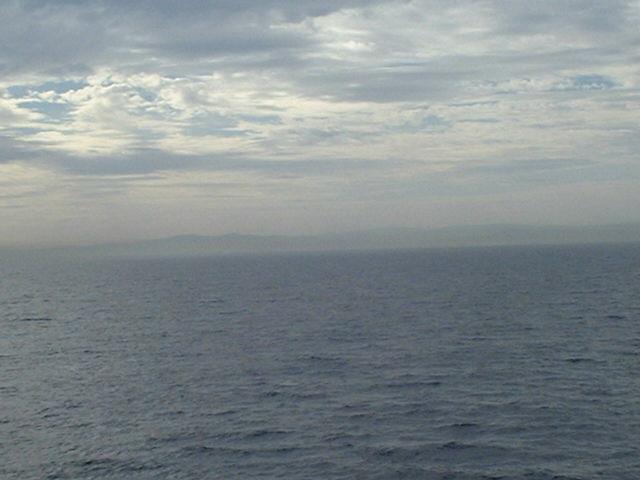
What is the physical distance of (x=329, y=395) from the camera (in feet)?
204

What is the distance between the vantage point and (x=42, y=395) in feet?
217

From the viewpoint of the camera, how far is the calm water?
153 ft

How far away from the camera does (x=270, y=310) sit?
127062 mm

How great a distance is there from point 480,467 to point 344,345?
4293 centimetres

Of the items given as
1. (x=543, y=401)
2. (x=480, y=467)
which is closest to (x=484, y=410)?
(x=543, y=401)

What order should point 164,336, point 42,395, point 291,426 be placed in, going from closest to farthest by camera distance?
point 291,426 → point 42,395 → point 164,336

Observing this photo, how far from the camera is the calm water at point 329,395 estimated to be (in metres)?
46.5

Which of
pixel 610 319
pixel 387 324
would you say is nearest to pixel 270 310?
pixel 387 324

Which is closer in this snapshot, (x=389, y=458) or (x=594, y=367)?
(x=389, y=458)

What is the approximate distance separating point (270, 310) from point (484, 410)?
245ft

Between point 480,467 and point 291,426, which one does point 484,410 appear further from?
point 291,426

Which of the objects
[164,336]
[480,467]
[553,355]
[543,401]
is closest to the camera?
[480,467]

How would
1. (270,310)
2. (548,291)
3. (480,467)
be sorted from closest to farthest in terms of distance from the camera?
(480,467), (270,310), (548,291)

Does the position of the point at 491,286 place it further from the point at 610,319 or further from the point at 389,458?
the point at 389,458
